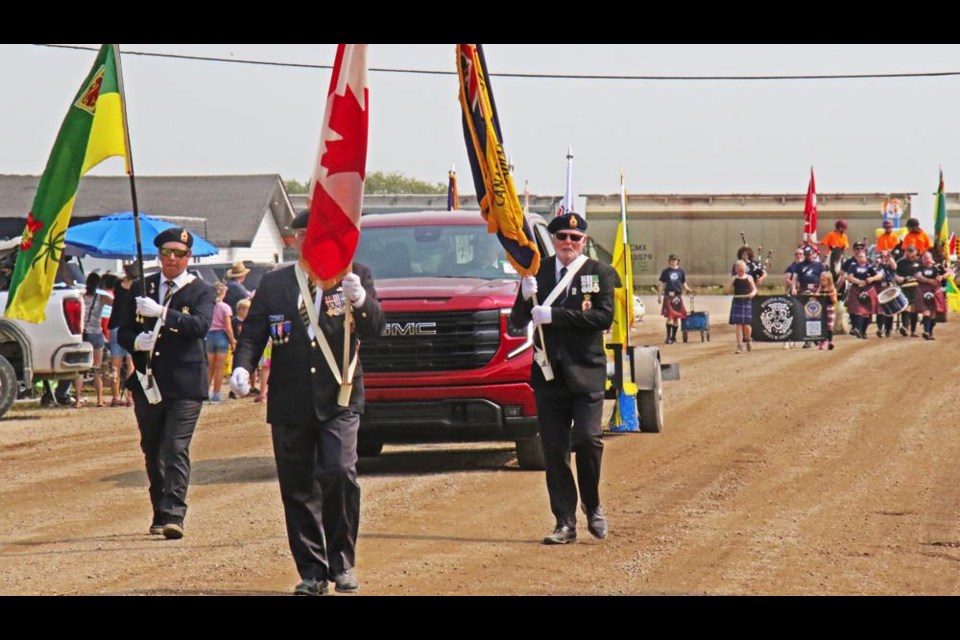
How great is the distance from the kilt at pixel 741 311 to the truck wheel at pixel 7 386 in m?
14.6

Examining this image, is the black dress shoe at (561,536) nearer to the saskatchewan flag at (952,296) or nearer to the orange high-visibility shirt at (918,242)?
the orange high-visibility shirt at (918,242)

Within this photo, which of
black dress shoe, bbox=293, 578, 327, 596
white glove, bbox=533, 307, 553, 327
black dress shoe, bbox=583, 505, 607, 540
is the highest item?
white glove, bbox=533, 307, 553, 327

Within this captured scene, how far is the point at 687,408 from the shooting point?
18.9 metres

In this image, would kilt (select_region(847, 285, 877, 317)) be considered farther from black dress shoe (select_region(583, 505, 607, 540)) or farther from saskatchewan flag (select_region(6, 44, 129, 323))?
saskatchewan flag (select_region(6, 44, 129, 323))

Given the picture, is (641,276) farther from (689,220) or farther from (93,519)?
(93,519)

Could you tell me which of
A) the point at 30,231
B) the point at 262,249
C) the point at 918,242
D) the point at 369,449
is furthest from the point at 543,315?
the point at 262,249

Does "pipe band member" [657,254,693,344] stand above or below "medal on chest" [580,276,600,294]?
below

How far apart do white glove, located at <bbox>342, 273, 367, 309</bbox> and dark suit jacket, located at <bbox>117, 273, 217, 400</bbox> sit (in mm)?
2553

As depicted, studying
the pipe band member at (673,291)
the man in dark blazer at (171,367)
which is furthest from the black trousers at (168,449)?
the pipe band member at (673,291)

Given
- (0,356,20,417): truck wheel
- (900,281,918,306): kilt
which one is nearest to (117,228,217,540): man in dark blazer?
(0,356,20,417): truck wheel

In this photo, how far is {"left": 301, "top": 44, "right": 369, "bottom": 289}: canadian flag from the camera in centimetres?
833

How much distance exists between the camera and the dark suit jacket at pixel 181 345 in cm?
1045

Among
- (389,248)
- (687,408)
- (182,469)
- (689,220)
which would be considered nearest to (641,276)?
(689,220)

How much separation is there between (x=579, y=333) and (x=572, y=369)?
26 centimetres
